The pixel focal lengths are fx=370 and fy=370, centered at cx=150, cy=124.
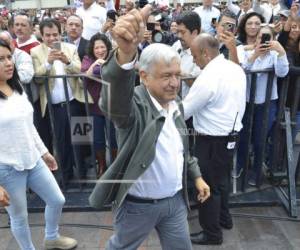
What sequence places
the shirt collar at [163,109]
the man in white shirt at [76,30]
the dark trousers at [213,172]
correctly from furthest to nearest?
the man in white shirt at [76,30], the dark trousers at [213,172], the shirt collar at [163,109]

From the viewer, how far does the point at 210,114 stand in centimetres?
277

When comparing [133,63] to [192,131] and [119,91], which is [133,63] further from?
[192,131]

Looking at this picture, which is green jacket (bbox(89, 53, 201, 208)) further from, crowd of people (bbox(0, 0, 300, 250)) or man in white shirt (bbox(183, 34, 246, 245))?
man in white shirt (bbox(183, 34, 246, 245))

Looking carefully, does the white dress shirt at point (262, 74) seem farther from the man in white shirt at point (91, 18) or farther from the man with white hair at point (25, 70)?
the man in white shirt at point (91, 18)

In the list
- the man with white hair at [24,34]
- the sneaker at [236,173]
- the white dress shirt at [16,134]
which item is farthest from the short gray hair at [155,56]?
the man with white hair at [24,34]

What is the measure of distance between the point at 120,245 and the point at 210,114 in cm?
118

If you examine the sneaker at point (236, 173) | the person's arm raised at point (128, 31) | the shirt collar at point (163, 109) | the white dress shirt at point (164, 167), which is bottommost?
the sneaker at point (236, 173)

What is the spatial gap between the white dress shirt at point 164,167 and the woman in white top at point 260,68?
1560 mm

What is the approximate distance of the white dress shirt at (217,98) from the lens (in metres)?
2.63

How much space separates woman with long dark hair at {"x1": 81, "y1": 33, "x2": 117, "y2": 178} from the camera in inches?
137

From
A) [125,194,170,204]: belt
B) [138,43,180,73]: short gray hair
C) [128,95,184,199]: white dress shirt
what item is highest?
[138,43,180,73]: short gray hair

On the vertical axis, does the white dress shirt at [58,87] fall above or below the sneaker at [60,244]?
above

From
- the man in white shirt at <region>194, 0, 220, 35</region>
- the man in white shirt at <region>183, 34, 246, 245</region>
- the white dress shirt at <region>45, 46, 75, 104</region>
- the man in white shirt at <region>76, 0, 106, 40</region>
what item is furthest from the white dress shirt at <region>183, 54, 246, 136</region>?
the man in white shirt at <region>194, 0, 220, 35</region>

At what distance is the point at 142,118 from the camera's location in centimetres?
185
